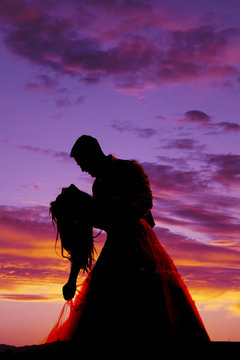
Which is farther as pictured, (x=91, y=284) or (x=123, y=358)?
(x=91, y=284)

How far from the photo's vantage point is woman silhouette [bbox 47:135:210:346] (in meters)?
4.99

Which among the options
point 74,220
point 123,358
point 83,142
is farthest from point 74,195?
point 123,358

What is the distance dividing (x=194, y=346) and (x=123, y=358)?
0.81 meters

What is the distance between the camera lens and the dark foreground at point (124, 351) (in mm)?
4719

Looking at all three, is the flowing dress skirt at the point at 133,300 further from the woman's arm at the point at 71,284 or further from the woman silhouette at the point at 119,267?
the woman's arm at the point at 71,284

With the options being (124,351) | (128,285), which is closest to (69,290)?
(128,285)

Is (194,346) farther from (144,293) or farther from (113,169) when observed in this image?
(113,169)

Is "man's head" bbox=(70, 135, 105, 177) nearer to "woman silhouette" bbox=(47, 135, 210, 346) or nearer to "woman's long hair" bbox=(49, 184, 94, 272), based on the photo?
"woman silhouette" bbox=(47, 135, 210, 346)

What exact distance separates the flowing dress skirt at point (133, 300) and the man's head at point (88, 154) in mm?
896

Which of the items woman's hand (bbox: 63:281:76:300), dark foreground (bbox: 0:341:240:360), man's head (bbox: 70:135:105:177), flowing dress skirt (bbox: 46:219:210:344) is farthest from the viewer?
man's head (bbox: 70:135:105:177)

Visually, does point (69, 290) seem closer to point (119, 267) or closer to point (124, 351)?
point (119, 267)

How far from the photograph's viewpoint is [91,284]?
18.1ft

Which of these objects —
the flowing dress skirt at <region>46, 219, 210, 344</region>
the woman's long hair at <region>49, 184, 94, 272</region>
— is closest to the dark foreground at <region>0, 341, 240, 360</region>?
the flowing dress skirt at <region>46, 219, 210, 344</region>

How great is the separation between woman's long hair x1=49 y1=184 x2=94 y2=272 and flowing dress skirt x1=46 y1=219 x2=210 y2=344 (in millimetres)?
336
